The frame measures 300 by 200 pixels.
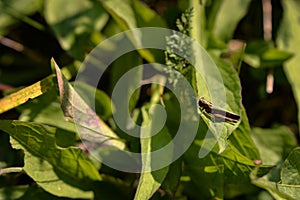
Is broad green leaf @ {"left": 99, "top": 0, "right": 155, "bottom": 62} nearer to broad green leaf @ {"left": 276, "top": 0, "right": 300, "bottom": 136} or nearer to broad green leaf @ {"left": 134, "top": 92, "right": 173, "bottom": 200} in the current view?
broad green leaf @ {"left": 134, "top": 92, "right": 173, "bottom": 200}

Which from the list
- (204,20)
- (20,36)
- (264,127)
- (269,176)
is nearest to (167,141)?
(269,176)

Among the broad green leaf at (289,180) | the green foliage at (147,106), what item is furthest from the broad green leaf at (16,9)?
the broad green leaf at (289,180)

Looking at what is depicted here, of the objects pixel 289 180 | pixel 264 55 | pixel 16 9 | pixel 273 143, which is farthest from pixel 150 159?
pixel 16 9

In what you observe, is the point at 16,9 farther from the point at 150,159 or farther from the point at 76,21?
the point at 150,159

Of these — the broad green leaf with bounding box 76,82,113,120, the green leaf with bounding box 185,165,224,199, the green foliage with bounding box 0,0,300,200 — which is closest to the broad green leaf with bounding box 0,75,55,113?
the green foliage with bounding box 0,0,300,200

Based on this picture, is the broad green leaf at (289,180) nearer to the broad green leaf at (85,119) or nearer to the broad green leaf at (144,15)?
the broad green leaf at (85,119)

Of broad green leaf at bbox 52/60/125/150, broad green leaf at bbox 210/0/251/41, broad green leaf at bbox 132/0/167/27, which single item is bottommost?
broad green leaf at bbox 52/60/125/150
